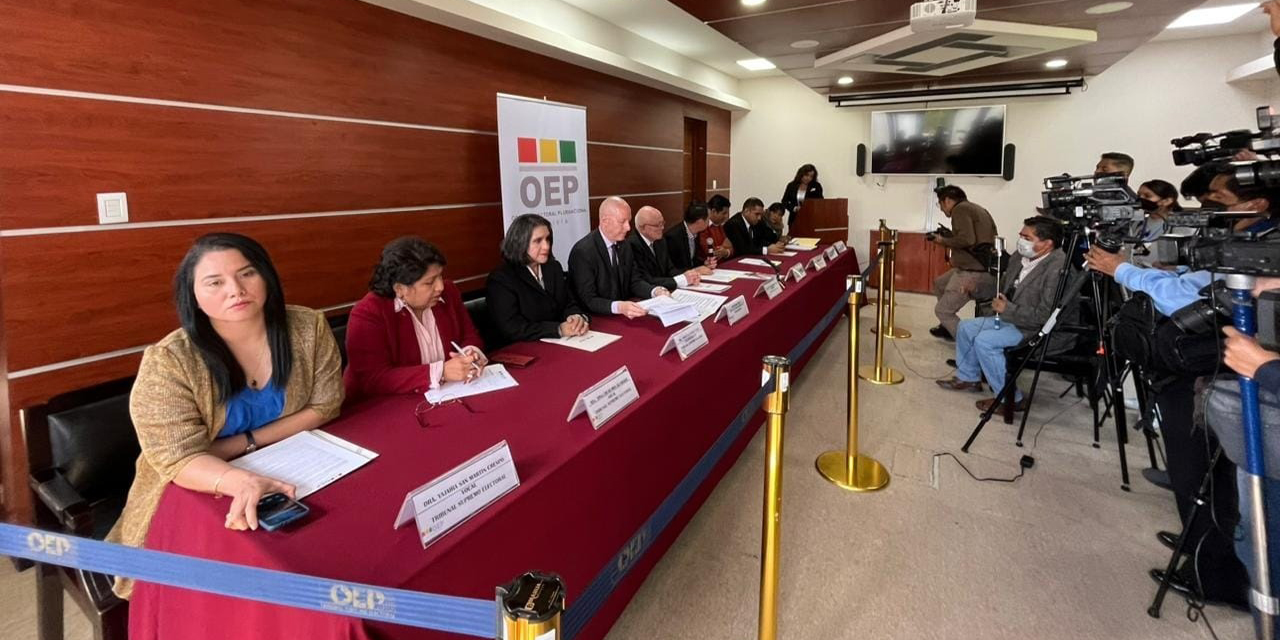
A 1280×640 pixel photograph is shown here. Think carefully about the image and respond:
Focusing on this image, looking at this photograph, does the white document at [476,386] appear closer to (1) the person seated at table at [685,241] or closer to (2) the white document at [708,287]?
(2) the white document at [708,287]

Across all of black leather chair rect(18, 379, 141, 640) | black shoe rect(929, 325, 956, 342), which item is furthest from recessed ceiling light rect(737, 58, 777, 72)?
black leather chair rect(18, 379, 141, 640)

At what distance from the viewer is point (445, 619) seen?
0.77 m

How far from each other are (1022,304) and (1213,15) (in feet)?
13.5

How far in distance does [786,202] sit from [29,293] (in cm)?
689

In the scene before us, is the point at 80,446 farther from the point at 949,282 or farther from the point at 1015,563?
the point at 949,282

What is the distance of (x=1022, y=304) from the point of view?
10.7 feet

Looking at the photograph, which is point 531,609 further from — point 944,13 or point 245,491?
point 944,13

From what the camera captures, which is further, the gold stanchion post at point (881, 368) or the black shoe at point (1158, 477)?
the gold stanchion post at point (881, 368)

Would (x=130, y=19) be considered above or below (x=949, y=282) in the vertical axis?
above

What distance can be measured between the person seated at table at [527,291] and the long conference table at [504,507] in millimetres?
147

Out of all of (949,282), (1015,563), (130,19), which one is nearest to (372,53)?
(130,19)

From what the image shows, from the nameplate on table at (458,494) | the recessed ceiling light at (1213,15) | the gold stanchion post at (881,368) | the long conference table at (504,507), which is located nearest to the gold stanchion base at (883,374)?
the gold stanchion post at (881,368)

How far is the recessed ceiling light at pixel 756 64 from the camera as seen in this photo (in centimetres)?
698

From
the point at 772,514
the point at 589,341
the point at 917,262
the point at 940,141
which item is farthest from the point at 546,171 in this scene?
the point at 940,141
